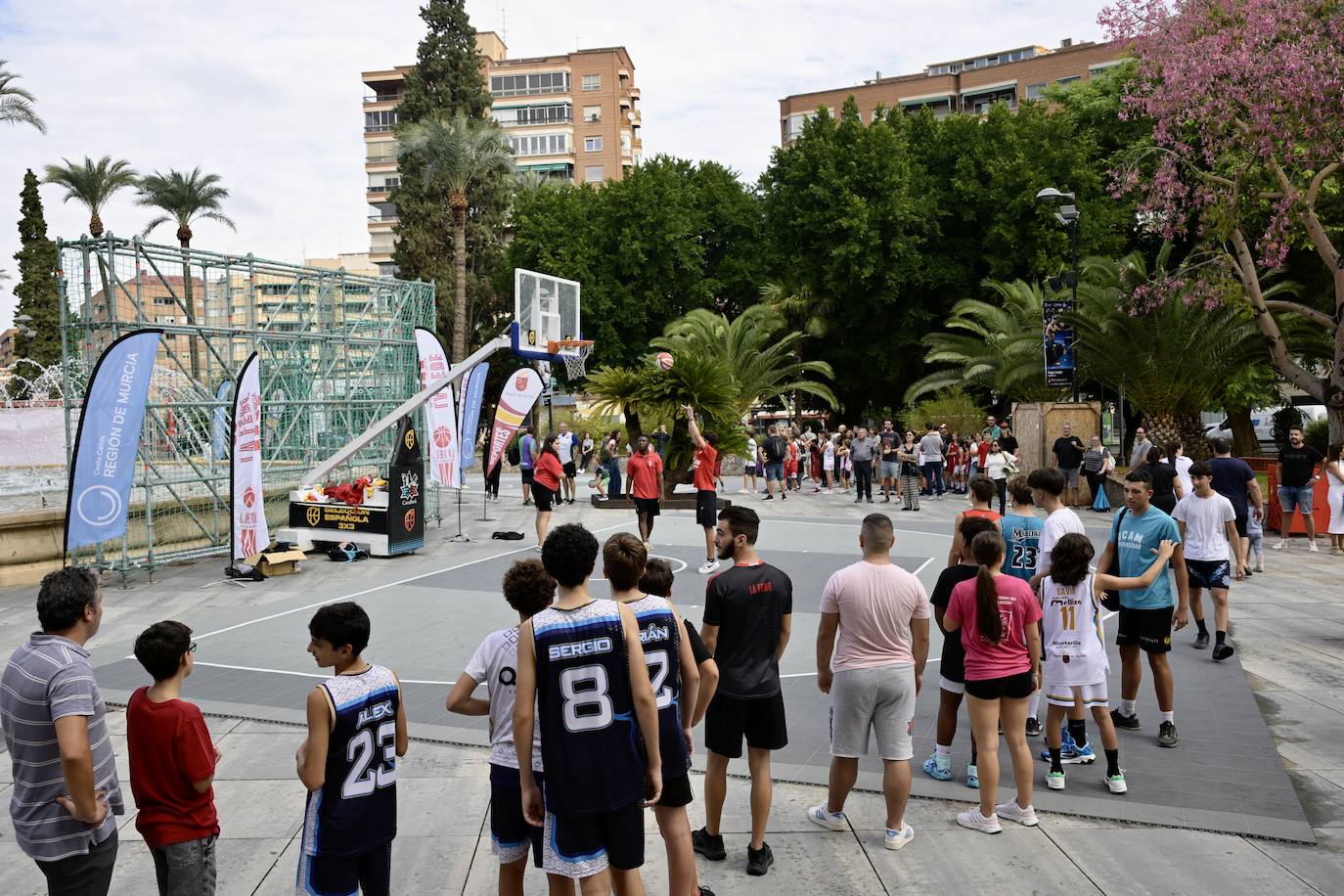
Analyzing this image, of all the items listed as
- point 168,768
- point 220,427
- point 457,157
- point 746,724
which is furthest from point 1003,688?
point 457,157

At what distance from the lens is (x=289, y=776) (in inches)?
250

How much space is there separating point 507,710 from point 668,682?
644mm

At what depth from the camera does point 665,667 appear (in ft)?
13.3

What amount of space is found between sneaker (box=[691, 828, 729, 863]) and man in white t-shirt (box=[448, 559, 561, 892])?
49.5 inches

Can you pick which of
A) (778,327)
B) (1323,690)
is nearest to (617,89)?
(778,327)

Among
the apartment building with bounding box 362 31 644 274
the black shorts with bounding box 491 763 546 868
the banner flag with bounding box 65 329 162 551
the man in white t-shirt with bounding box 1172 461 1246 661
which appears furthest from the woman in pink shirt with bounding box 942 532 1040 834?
the apartment building with bounding box 362 31 644 274

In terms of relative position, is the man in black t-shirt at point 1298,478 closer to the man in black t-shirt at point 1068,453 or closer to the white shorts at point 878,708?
the man in black t-shirt at point 1068,453

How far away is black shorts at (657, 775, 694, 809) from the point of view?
4184 millimetres

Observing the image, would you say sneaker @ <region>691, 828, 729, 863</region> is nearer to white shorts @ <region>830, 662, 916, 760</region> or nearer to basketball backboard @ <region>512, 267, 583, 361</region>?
white shorts @ <region>830, 662, 916, 760</region>

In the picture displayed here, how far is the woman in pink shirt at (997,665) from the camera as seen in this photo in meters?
5.32

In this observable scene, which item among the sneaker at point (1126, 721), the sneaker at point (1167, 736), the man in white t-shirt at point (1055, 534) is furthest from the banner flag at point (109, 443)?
the sneaker at point (1167, 736)

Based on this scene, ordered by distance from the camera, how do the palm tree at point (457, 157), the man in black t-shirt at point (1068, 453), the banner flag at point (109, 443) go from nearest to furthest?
the banner flag at point (109, 443) → the man in black t-shirt at point (1068, 453) → the palm tree at point (457, 157)

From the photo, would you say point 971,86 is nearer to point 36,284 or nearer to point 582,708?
point 36,284

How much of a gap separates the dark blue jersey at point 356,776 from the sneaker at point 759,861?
1870 mm
